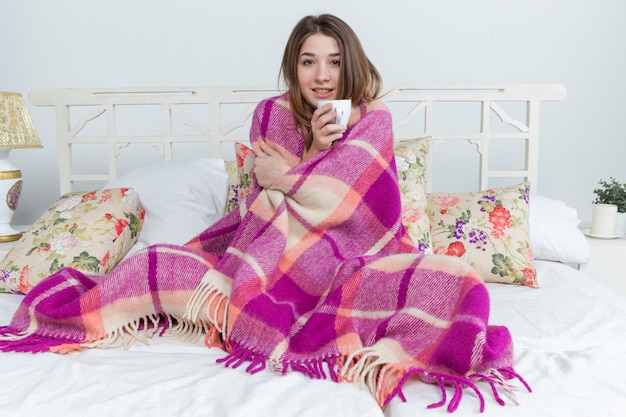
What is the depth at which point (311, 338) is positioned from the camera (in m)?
1.10

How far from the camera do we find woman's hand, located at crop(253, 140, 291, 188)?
1.41 meters

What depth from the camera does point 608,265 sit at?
198 centimetres

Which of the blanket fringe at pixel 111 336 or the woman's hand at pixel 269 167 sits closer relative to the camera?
the blanket fringe at pixel 111 336

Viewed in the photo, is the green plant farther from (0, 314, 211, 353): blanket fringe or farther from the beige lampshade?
the beige lampshade

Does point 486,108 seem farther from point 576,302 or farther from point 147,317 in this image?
point 147,317

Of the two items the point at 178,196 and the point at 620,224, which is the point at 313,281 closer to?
the point at 178,196

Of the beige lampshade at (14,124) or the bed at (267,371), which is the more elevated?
the beige lampshade at (14,124)

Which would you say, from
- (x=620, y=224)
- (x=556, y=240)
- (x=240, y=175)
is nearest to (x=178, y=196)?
(x=240, y=175)

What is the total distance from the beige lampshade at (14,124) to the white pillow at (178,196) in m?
0.46

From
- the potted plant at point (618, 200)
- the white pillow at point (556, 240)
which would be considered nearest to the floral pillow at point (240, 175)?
the white pillow at point (556, 240)

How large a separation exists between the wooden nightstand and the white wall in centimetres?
85

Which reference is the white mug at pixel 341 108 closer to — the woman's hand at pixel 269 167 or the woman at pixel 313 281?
the woman at pixel 313 281

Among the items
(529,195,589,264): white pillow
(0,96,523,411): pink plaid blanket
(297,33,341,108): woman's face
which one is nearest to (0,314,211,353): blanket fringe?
(0,96,523,411): pink plaid blanket

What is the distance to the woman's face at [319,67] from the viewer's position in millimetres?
1451
